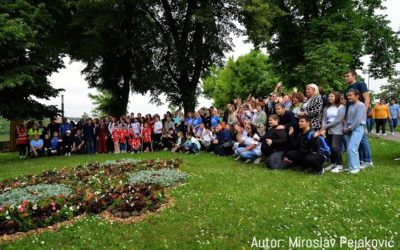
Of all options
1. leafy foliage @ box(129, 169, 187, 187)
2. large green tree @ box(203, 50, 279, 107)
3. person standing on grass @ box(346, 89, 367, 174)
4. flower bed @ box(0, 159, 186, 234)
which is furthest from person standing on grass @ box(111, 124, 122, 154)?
large green tree @ box(203, 50, 279, 107)

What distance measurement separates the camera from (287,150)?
10773 millimetres

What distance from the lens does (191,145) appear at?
16375 mm

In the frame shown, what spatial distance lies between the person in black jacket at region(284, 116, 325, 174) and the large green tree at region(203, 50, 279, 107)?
4170cm

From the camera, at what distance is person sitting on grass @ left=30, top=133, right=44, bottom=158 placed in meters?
19.5

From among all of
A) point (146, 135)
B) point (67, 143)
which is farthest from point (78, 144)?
point (146, 135)

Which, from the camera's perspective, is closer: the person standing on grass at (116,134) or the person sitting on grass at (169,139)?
the person sitting on grass at (169,139)

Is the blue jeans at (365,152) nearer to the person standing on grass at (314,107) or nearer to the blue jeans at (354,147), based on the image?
the blue jeans at (354,147)

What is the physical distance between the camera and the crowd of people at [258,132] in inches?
384

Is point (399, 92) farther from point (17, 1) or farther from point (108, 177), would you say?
point (17, 1)

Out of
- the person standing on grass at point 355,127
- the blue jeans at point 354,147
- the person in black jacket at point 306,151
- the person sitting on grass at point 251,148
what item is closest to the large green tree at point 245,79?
the person sitting on grass at point 251,148

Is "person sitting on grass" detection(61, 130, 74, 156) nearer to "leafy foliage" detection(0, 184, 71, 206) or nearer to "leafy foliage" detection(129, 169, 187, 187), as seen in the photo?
"leafy foliage" detection(0, 184, 71, 206)

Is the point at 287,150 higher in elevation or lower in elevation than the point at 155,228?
higher

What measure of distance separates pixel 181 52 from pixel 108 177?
14955mm

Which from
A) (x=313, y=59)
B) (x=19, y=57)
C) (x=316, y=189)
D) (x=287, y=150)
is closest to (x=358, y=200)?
(x=316, y=189)
